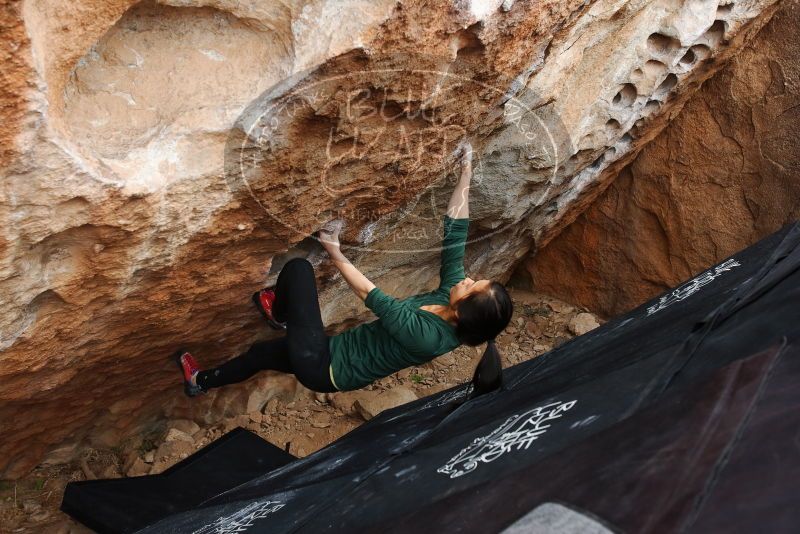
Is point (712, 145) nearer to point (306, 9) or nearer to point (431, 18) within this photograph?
point (431, 18)

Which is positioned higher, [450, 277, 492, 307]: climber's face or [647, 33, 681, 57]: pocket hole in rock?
[647, 33, 681, 57]: pocket hole in rock

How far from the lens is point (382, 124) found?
255 centimetres

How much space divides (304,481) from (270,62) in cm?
131

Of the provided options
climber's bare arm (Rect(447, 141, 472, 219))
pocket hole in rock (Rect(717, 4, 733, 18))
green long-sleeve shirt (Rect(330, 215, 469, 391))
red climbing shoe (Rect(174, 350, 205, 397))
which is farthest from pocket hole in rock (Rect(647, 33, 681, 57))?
red climbing shoe (Rect(174, 350, 205, 397))

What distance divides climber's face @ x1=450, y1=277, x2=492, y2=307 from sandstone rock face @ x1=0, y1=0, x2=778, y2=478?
48 centimetres

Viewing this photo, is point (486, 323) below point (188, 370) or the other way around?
below

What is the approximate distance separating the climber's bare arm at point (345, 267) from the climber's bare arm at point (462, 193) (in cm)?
48

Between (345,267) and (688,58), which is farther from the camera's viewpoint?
(688,58)

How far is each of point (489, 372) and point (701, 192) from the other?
205 centimetres

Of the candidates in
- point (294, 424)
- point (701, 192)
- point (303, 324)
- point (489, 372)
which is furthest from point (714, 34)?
point (294, 424)

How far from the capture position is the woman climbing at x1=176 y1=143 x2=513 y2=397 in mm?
2617

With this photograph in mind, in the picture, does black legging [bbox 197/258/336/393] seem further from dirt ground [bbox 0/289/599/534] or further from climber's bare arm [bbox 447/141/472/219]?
dirt ground [bbox 0/289/599/534]

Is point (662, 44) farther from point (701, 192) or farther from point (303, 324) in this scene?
point (303, 324)

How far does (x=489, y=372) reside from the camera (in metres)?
2.62
